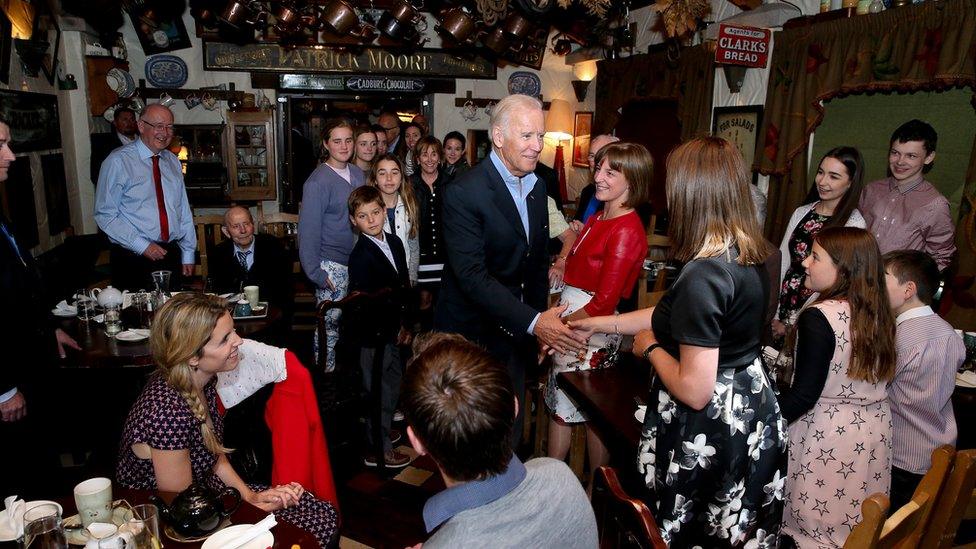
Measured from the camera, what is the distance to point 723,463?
1687 millimetres

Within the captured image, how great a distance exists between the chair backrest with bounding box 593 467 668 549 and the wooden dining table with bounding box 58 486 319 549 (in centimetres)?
68

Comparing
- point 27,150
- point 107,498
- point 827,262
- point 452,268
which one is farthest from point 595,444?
point 27,150

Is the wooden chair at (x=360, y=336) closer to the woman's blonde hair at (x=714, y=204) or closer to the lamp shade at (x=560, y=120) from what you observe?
the woman's blonde hair at (x=714, y=204)

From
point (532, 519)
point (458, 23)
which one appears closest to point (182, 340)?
point (532, 519)

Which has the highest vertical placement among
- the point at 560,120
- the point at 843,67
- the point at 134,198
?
the point at 843,67

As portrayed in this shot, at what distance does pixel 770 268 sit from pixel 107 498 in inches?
103

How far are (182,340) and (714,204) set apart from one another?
62.3 inches

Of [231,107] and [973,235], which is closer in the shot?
[973,235]

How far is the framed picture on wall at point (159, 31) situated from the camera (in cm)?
700

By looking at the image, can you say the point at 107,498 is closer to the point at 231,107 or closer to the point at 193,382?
the point at 193,382

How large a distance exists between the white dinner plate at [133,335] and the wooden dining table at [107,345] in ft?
0.07

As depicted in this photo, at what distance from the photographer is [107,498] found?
4.86 ft

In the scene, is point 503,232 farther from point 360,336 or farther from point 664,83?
point 664,83

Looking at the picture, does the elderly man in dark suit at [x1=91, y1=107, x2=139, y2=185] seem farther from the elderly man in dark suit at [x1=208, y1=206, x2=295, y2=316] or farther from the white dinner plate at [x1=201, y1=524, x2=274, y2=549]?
the white dinner plate at [x1=201, y1=524, x2=274, y2=549]
